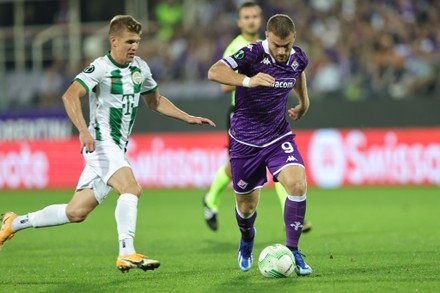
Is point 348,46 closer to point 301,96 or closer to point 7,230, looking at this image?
point 301,96

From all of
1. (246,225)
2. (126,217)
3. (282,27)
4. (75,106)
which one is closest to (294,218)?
(246,225)

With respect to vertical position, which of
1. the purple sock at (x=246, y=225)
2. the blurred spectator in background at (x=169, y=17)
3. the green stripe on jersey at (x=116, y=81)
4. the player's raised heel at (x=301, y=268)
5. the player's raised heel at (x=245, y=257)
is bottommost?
the player's raised heel at (x=245, y=257)

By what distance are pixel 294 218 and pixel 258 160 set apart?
2.15 ft

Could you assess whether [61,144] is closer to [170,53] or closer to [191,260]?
[170,53]

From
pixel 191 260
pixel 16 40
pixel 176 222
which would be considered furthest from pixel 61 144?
pixel 191 260

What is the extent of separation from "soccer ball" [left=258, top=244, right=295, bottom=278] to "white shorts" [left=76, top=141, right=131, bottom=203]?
150 centimetres

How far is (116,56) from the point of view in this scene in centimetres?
826

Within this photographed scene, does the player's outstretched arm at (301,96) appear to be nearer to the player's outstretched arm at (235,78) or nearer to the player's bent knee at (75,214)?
the player's outstretched arm at (235,78)

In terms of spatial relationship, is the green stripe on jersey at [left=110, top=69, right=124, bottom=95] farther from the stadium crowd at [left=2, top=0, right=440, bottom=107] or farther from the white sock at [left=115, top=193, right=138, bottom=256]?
the stadium crowd at [left=2, top=0, right=440, bottom=107]

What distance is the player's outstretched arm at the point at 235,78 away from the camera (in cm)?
758

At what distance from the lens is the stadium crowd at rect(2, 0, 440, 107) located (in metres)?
19.8

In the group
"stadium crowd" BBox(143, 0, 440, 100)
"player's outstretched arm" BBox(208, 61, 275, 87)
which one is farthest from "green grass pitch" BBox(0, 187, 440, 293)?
"stadium crowd" BBox(143, 0, 440, 100)

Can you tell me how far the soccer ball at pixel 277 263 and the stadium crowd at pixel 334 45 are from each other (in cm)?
1239

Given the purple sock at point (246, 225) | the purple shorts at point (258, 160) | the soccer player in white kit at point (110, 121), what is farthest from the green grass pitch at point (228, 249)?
the purple shorts at point (258, 160)
